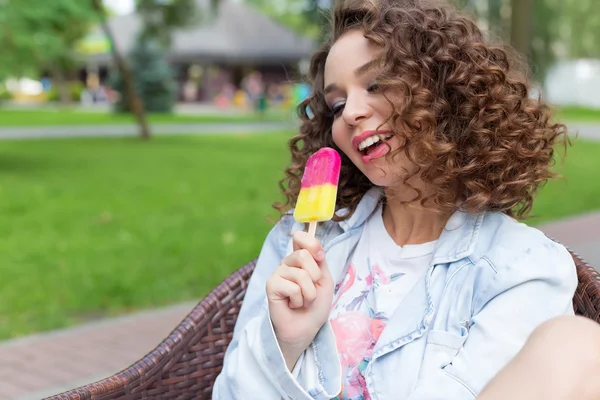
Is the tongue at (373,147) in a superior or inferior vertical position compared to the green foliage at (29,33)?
superior

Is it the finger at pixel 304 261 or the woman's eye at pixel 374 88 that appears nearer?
the finger at pixel 304 261

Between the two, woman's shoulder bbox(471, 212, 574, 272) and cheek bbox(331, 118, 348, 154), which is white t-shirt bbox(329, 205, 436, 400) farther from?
cheek bbox(331, 118, 348, 154)

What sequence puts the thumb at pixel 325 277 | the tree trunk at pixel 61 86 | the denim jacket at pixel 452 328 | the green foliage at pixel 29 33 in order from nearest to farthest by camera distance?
the denim jacket at pixel 452 328 < the thumb at pixel 325 277 < the green foliage at pixel 29 33 < the tree trunk at pixel 61 86

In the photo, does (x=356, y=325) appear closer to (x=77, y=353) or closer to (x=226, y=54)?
(x=77, y=353)

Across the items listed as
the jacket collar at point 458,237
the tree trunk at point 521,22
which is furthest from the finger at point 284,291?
the tree trunk at point 521,22

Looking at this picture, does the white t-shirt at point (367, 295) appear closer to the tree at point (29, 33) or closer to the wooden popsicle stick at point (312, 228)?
the wooden popsicle stick at point (312, 228)

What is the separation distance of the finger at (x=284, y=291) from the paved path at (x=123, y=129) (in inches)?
654

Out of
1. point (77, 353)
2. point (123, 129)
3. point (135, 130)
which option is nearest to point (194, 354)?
point (77, 353)

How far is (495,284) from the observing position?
1586 millimetres

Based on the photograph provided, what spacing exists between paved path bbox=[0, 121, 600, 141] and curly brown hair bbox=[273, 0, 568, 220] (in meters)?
16.6

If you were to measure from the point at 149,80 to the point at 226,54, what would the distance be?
16.5 m

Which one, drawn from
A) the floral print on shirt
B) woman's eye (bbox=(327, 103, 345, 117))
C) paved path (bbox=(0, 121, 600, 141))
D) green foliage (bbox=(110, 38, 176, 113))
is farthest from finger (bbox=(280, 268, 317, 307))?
green foliage (bbox=(110, 38, 176, 113))

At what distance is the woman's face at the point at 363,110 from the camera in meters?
1.76

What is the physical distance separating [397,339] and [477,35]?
2.49ft
